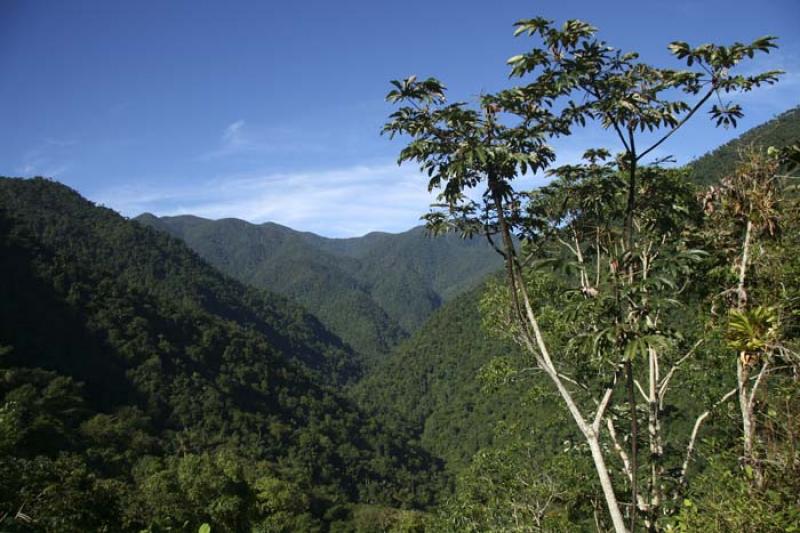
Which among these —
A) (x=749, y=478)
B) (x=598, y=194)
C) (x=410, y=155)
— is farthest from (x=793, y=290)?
(x=410, y=155)

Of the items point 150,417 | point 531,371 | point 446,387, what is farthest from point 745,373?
point 446,387

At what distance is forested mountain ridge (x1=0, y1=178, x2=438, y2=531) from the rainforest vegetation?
31cm

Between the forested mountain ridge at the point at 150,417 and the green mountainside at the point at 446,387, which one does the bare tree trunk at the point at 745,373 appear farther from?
the green mountainside at the point at 446,387

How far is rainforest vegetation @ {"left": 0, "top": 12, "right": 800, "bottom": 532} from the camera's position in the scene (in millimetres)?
4312

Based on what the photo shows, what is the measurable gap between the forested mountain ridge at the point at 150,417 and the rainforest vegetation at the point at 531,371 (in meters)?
0.31

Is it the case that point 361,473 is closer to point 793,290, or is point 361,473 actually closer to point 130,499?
point 130,499

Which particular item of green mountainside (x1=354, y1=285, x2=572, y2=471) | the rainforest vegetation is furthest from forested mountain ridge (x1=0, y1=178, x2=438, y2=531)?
green mountainside (x1=354, y1=285, x2=572, y2=471)

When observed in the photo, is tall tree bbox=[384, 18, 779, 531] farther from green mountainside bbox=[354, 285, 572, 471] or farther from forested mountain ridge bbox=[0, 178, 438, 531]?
green mountainside bbox=[354, 285, 572, 471]

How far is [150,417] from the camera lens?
5997 cm

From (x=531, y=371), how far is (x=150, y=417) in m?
64.9

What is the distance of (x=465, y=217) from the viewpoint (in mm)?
5105

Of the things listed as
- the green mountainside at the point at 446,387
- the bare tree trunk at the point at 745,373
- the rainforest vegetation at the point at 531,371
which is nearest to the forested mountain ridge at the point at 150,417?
the rainforest vegetation at the point at 531,371

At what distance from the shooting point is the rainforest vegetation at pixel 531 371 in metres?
4.31

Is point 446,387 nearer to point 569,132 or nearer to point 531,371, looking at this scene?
point 531,371
